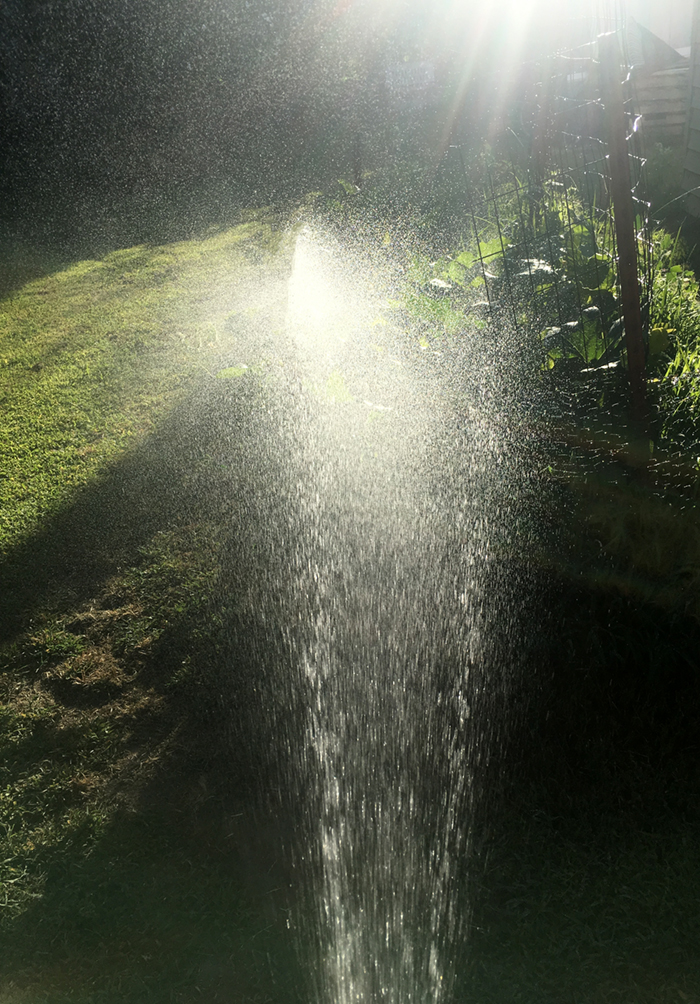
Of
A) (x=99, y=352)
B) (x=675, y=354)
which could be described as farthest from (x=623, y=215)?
(x=99, y=352)

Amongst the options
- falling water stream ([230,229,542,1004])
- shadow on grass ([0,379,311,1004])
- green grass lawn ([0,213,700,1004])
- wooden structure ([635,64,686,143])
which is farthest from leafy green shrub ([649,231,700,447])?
wooden structure ([635,64,686,143])

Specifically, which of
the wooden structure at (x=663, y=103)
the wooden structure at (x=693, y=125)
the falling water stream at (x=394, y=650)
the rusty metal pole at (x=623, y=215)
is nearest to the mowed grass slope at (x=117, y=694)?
the falling water stream at (x=394, y=650)

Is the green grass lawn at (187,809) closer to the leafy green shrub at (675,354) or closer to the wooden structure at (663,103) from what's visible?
the leafy green shrub at (675,354)

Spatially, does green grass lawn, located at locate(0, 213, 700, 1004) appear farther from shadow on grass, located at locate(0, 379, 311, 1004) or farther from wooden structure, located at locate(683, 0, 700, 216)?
wooden structure, located at locate(683, 0, 700, 216)

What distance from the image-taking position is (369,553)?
3295 millimetres

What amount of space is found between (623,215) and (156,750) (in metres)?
2.23

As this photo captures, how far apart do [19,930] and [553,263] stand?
9.66 feet

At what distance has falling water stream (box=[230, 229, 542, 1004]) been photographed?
2.08 m

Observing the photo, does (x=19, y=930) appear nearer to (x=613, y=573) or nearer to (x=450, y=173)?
(x=613, y=573)

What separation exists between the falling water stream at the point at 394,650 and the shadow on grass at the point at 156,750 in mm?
123

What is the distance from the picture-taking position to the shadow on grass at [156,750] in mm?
2057

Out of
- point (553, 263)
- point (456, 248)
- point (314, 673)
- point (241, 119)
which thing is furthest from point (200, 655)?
point (241, 119)

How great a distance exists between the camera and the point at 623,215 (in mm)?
2516

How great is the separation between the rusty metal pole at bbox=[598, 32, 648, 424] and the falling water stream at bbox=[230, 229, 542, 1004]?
0.48m
